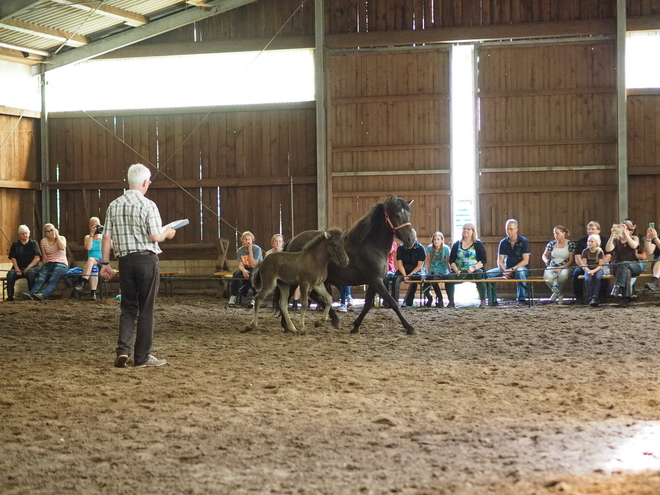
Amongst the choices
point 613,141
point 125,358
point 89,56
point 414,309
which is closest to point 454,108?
point 613,141

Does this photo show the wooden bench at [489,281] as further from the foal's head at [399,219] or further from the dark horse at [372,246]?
the foal's head at [399,219]

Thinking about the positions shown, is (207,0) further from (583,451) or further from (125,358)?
(583,451)

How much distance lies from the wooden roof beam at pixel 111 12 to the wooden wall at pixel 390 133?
394cm

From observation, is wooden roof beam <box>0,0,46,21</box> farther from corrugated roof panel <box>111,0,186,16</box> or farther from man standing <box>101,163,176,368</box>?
man standing <box>101,163,176,368</box>

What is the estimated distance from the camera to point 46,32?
14.7m

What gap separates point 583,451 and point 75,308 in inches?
390

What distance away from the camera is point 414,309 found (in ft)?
37.9

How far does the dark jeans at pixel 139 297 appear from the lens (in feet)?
20.3

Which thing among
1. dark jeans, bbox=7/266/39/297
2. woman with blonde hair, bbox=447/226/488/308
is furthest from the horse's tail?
dark jeans, bbox=7/266/39/297

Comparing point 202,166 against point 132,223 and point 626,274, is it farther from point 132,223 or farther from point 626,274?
point 132,223

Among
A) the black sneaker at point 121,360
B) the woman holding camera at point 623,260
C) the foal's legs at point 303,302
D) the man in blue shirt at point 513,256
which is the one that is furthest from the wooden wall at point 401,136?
the black sneaker at point 121,360

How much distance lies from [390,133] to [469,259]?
3.81 meters

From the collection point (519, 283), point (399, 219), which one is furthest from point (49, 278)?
point (519, 283)

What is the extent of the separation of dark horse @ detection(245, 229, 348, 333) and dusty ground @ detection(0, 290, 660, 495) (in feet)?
2.03
